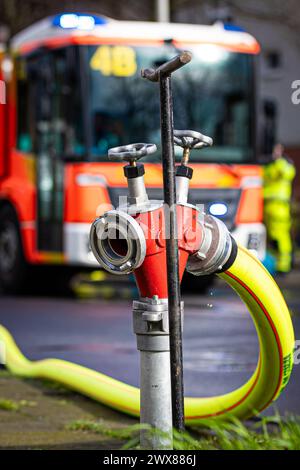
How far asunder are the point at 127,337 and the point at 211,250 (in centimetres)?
582

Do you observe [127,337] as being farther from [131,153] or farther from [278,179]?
[278,179]

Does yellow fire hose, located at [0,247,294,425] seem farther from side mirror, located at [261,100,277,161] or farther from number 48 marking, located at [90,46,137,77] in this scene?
side mirror, located at [261,100,277,161]

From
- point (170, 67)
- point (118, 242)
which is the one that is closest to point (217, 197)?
point (118, 242)

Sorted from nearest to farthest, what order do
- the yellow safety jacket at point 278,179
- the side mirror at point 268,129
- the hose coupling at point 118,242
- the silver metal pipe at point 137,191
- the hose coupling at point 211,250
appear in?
the hose coupling at point 118,242 → the silver metal pipe at point 137,191 → the hose coupling at point 211,250 → the side mirror at point 268,129 → the yellow safety jacket at point 278,179

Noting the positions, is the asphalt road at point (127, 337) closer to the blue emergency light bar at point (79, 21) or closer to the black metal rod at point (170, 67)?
the black metal rod at point (170, 67)

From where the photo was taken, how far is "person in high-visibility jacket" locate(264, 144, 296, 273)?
17.6 m

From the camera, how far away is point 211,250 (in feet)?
14.4

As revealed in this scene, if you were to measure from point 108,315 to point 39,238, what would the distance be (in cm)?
255

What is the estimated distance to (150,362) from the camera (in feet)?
13.8

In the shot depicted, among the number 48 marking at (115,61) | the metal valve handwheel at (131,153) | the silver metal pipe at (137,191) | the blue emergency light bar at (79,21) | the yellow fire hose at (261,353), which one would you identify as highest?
the blue emergency light bar at (79,21)

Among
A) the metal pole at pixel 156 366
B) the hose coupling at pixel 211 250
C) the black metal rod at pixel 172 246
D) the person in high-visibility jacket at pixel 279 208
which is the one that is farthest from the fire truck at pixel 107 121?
the black metal rod at pixel 172 246

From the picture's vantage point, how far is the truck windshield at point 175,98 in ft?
45.9

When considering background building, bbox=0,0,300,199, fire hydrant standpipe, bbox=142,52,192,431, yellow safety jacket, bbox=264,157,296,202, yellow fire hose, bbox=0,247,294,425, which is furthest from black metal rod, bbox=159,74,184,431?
yellow safety jacket, bbox=264,157,296,202

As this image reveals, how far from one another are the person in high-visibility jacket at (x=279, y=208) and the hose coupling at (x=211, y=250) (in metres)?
13.1
